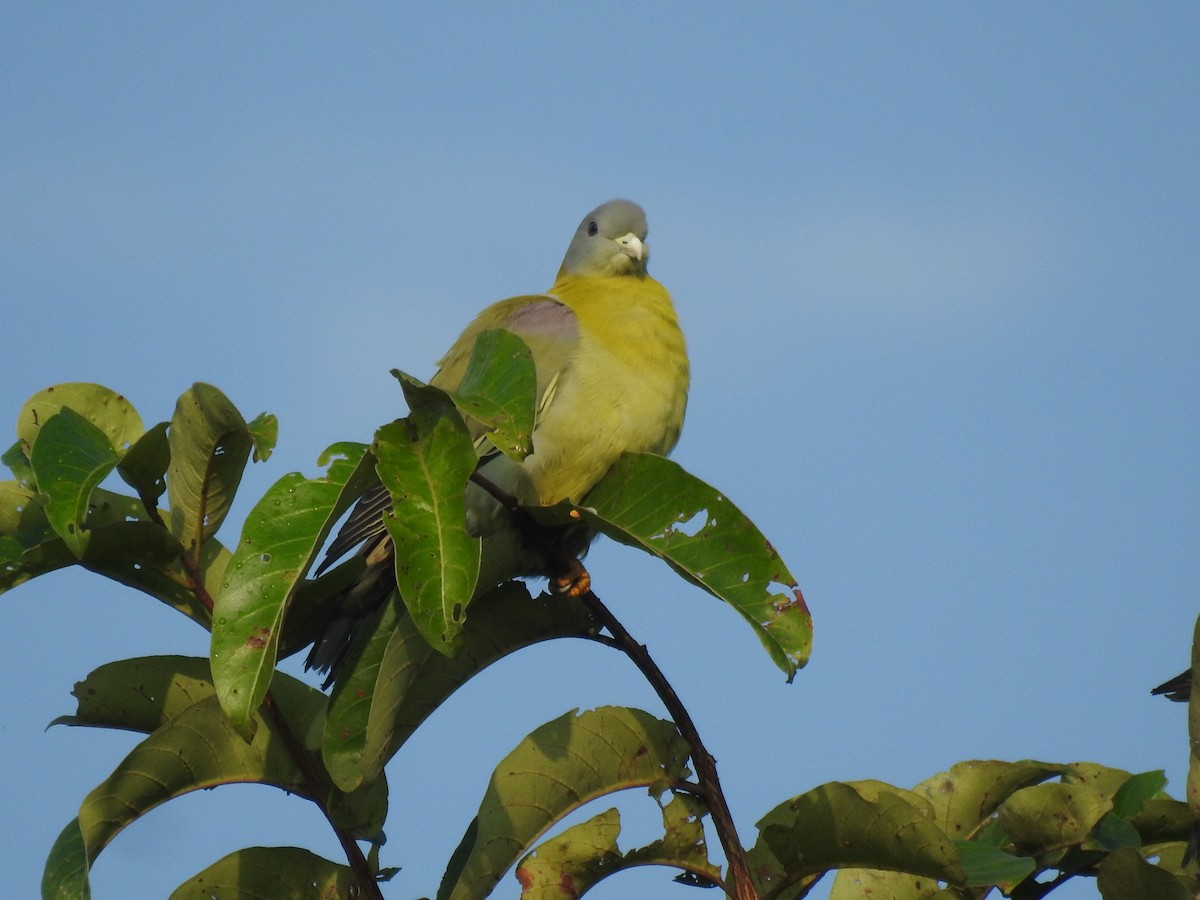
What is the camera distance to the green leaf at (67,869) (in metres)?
1.75

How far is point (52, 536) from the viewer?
1.86 m

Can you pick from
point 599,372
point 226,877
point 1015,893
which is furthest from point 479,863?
point 599,372

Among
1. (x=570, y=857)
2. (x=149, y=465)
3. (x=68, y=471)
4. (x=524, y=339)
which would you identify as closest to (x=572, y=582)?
(x=570, y=857)

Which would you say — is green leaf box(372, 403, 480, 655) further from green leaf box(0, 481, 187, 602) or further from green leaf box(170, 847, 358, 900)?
green leaf box(170, 847, 358, 900)

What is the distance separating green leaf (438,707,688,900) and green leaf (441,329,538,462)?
54cm

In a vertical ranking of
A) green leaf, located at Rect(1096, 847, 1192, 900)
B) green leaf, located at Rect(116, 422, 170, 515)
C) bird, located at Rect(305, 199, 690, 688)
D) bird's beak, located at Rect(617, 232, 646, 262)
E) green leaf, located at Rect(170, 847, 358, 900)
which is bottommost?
green leaf, located at Rect(1096, 847, 1192, 900)

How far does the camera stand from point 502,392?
1.65 meters

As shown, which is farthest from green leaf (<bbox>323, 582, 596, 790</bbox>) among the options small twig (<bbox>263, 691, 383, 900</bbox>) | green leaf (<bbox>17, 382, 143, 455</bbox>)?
green leaf (<bbox>17, 382, 143, 455</bbox>)

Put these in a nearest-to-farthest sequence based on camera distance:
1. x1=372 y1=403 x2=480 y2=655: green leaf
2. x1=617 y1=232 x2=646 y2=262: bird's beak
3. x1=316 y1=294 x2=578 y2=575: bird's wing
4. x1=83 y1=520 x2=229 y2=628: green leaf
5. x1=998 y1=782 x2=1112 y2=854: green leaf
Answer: x1=372 y1=403 x2=480 y2=655: green leaf
x1=83 y1=520 x2=229 y2=628: green leaf
x1=998 y1=782 x2=1112 y2=854: green leaf
x1=316 y1=294 x2=578 y2=575: bird's wing
x1=617 y1=232 x2=646 y2=262: bird's beak

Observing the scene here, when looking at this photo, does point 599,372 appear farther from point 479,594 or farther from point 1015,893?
point 1015,893

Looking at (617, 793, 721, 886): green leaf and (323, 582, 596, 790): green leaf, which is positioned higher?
(323, 582, 596, 790): green leaf

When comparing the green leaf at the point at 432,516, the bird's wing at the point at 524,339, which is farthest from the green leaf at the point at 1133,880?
the bird's wing at the point at 524,339

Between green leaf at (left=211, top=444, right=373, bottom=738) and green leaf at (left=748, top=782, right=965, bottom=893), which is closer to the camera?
green leaf at (left=211, top=444, right=373, bottom=738)

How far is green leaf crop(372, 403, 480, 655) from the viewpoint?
1.56 metres
